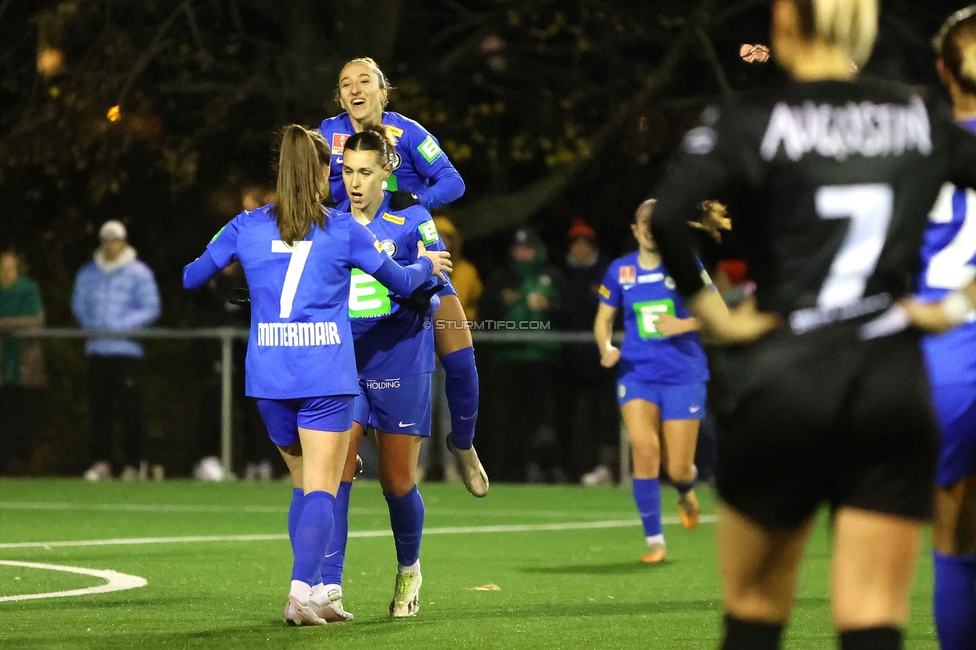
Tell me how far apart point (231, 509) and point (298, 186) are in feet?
25.8

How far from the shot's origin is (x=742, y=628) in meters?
3.94

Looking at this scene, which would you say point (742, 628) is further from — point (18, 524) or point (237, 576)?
point (18, 524)

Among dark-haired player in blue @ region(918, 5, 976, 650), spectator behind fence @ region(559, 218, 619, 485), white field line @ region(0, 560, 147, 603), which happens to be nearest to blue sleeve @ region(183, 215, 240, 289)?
white field line @ region(0, 560, 147, 603)

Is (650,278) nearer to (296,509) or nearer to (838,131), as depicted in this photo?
(296,509)

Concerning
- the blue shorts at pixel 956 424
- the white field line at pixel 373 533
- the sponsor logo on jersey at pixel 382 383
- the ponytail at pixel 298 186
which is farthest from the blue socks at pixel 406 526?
the white field line at pixel 373 533

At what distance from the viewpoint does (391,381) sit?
326 inches

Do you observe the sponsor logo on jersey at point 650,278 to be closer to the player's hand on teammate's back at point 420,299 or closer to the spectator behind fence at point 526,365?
the player's hand on teammate's back at point 420,299

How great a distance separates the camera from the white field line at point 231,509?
1479 cm

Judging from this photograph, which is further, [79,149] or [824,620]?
→ [79,149]

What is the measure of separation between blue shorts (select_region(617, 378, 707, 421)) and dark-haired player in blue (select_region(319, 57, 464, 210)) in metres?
3.14

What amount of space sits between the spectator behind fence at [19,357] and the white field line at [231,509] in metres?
2.45

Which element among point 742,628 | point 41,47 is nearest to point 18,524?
point 41,47

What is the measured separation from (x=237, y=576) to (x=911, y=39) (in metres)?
13.1

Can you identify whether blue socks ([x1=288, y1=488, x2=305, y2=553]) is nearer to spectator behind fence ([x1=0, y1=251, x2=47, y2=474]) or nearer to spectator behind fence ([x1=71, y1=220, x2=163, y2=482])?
spectator behind fence ([x1=71, y1=220, x2=163, y2=482])
